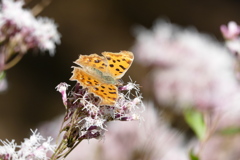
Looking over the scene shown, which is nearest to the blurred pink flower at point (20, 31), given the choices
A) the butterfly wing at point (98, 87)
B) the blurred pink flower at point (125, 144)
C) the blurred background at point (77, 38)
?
the blurred pink flower at point (125, 144)

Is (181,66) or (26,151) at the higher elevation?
(181,66)

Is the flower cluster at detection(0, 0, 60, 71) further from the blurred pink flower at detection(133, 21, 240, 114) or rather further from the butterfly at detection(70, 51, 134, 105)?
the blurred pink flower at detection(133, 21, 240, 114)

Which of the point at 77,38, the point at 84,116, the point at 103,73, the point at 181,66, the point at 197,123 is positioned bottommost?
the point at 84,116

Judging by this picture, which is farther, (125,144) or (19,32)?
(125,144)

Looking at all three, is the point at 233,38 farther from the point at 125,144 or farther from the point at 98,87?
the point at 98,87

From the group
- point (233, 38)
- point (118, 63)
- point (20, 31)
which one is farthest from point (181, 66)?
point (118, 63)

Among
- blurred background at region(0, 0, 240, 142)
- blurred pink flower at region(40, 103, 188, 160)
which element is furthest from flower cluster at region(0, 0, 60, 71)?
blurred background at region(0, 0, 240, 142)
